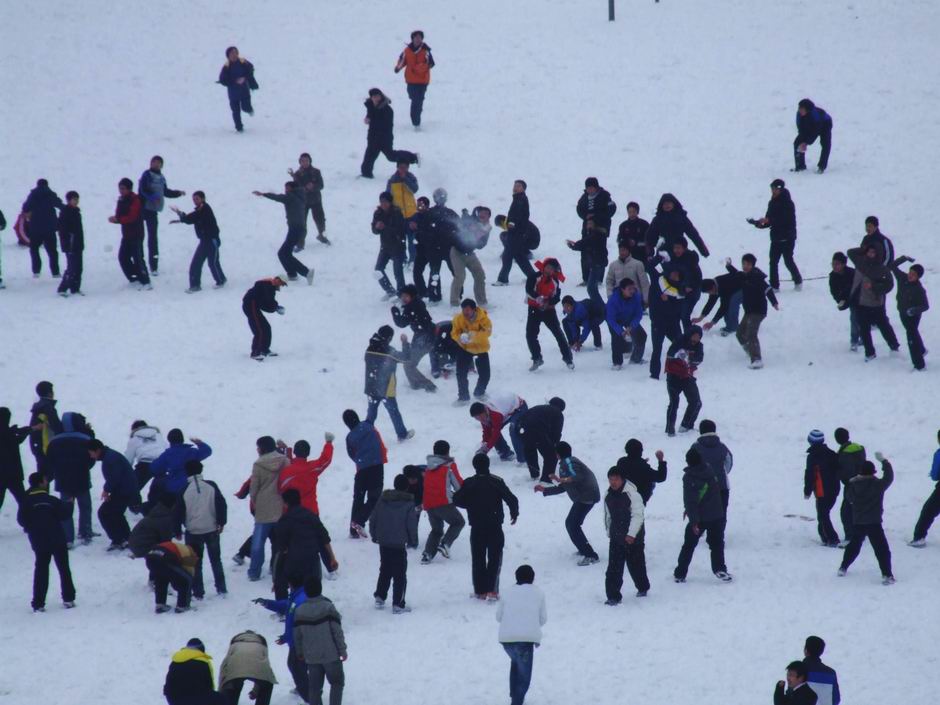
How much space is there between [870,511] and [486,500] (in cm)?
388

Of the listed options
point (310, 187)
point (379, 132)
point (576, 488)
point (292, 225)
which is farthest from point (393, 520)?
point (379, 132)

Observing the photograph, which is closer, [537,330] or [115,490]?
[115,490]

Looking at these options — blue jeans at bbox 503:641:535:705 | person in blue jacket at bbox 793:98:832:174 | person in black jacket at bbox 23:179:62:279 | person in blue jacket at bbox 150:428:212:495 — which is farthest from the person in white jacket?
person in blue jacket at bbox 793:98:832:174

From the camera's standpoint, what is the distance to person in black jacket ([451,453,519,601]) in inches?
556

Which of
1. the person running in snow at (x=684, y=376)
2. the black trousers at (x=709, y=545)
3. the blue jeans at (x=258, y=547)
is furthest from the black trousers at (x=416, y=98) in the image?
the black trousers at (x=709, y=545)

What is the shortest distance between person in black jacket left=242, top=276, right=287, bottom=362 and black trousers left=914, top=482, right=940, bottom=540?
30.9 ft

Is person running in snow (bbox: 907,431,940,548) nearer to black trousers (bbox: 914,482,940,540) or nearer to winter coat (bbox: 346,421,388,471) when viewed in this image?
black trousers (bbox: 914,482,940,540)

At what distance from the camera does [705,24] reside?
34031 mm

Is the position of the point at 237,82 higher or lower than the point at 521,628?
higher

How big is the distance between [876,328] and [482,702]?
11.4 m

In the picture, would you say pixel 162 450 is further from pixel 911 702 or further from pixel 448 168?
pixel 448 168

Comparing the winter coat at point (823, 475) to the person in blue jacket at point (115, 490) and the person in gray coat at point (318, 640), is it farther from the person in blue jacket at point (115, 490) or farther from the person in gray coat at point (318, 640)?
the person in blue jacket at point (115, 490)

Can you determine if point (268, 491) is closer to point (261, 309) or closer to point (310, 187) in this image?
point (261, 309)

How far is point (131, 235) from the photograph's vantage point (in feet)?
74.3
